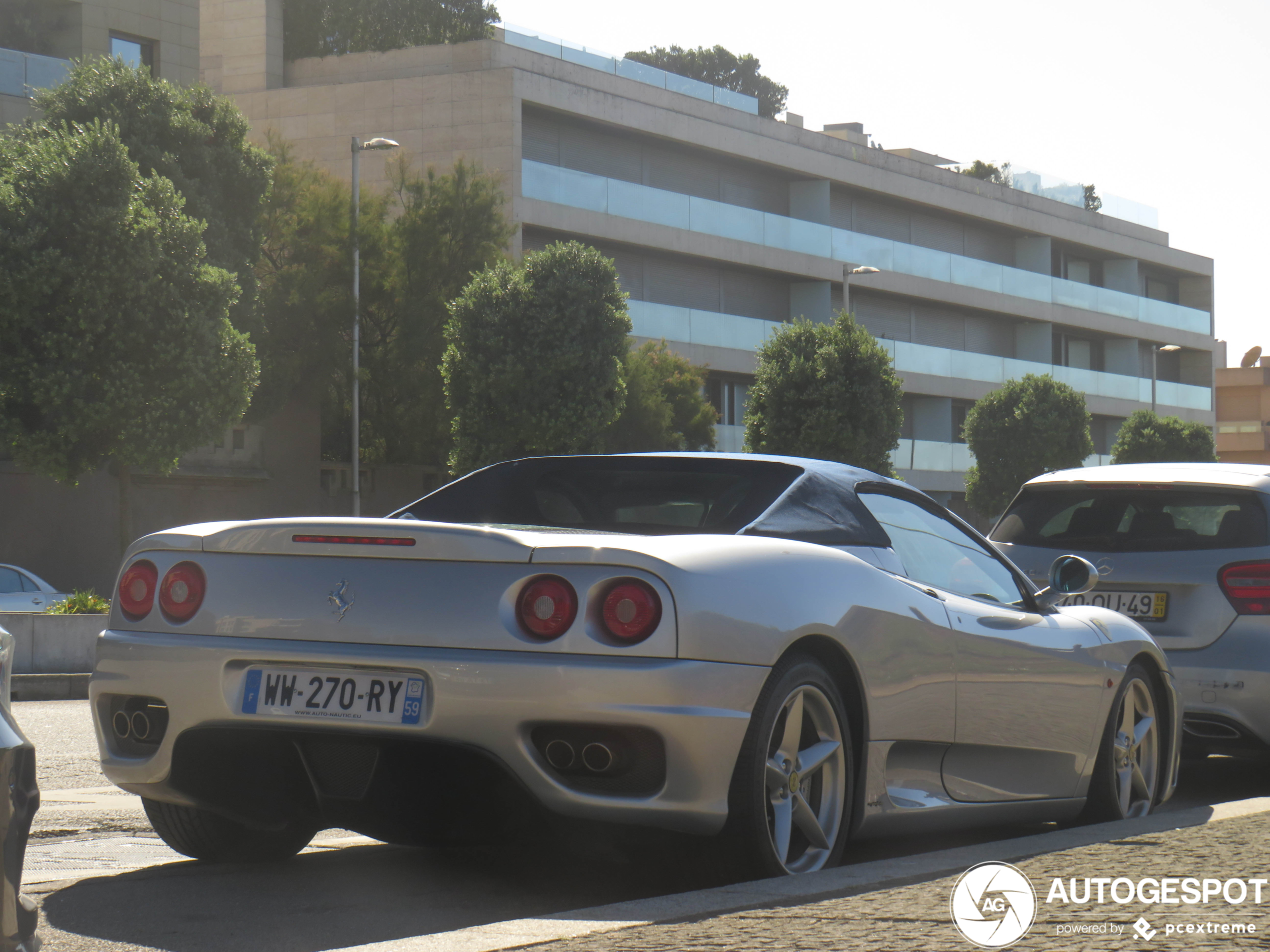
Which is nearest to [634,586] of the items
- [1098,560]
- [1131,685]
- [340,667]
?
[340,667]

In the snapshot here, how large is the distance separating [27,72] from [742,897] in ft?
95.7

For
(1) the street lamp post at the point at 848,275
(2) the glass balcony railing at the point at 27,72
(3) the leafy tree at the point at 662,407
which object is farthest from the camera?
(1) the street lamp post at the point at 848,275

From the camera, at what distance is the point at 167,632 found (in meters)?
4.49

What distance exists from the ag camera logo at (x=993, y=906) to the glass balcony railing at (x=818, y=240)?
36.9 m

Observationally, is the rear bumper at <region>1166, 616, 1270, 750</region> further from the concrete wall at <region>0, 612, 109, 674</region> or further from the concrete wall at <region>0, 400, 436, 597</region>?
the concrete wall at <region>0, 400, 436, 597</region>

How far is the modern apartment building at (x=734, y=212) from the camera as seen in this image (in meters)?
41.8

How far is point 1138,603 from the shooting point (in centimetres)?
761

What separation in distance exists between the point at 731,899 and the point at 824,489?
1.70 meters

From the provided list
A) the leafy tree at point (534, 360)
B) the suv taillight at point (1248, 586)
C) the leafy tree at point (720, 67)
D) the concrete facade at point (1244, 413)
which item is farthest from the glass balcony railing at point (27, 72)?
the concrete facade at point (1244, 413)

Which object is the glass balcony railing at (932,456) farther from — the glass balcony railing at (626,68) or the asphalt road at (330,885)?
the asphalt road at (330,885)

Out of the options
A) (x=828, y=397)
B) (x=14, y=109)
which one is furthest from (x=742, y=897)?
(x=828, y=397)

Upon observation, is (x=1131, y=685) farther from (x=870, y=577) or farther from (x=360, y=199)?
(x=360, y=199)

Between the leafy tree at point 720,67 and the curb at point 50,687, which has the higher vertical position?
the leafy tree at point 720,67

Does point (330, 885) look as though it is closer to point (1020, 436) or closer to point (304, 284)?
point (304, 284)
